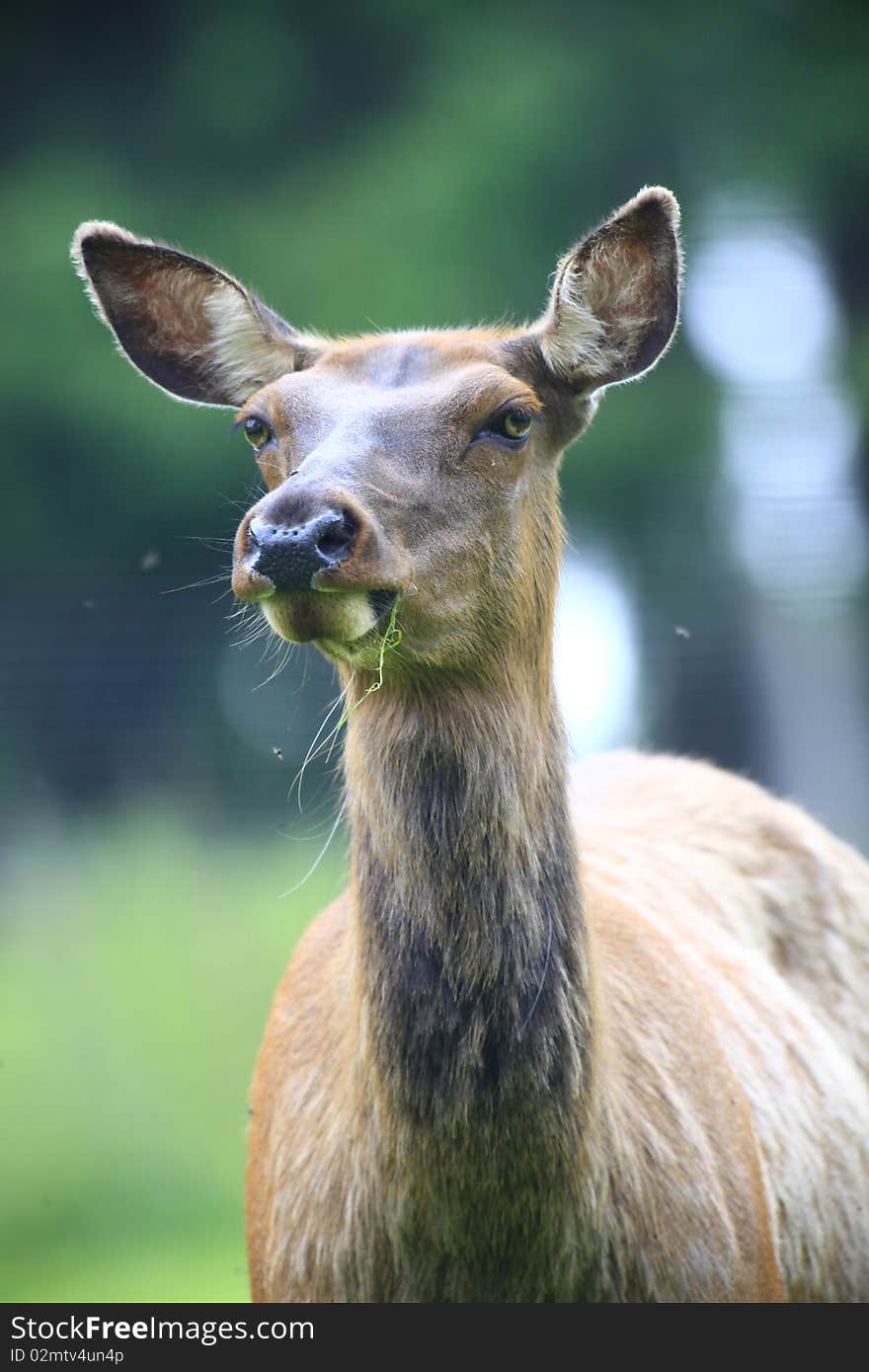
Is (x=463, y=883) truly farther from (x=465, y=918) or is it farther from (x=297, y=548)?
(x=297, y=548)

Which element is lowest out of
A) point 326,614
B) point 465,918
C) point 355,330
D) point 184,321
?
point 465,918

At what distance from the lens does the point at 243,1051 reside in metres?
8.91

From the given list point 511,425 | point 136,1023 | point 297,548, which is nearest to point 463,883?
point 297,548

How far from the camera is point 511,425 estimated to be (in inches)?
135

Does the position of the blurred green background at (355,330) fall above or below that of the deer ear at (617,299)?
above

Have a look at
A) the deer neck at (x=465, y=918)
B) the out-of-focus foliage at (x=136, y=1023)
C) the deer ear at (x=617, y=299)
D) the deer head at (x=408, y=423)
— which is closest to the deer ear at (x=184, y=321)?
the deer head at (x=408, y=423)

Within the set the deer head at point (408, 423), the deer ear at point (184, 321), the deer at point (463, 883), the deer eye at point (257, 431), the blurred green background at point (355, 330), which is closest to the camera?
the deer head at point (408, 423)

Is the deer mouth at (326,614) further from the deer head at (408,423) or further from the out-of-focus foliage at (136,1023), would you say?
the out-of-focus foliage at (136,1023)

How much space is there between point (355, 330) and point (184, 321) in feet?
25.8

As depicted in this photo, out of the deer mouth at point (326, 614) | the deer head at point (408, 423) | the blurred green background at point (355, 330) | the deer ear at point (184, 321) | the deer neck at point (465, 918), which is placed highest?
the blurred green background at point (355, 330)

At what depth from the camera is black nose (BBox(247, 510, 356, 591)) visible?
2.77 metres

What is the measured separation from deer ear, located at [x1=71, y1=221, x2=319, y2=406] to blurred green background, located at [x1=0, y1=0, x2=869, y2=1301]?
219 inches

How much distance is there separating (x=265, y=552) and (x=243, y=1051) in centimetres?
660

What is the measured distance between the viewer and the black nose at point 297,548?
277 cm
